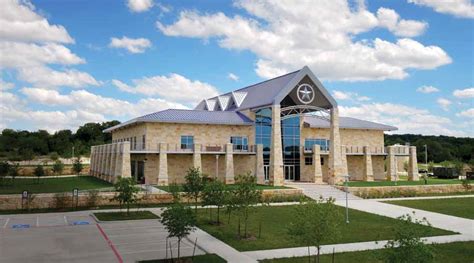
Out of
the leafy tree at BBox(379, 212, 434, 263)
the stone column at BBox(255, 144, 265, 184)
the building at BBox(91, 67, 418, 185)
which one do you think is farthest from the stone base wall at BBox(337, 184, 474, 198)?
the leafy tree at BBox(379, 212, 434, 263)

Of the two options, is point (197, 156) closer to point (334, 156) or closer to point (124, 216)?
point (334, 156)

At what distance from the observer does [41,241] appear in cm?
2114

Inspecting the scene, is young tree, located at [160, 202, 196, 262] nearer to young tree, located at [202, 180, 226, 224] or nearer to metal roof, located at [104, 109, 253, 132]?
young tree, located at [202, 180, 226, 224]

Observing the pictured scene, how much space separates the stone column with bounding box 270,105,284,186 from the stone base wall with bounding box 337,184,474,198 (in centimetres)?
675

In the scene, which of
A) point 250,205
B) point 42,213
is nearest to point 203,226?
point 250,205

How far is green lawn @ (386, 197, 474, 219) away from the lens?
102ft

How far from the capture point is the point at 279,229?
79.2ft

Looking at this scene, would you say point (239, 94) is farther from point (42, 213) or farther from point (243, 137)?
point (42, 213)

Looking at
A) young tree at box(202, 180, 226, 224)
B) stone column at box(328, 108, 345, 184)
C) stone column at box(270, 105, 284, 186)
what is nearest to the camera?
young tree at box(202, 180, 226, 224)

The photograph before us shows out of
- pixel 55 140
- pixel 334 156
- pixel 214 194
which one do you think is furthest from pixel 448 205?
pixel 55 140

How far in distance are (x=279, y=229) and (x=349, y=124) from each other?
37.9 m

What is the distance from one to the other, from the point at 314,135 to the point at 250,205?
33.5 meters

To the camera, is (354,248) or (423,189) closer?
(354,248)

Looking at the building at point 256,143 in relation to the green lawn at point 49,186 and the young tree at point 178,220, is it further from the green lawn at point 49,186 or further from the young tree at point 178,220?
the young tree at point 178,220
